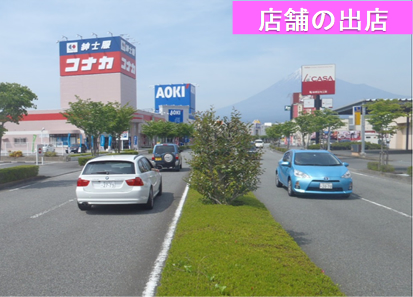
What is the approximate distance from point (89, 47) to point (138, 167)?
232ft

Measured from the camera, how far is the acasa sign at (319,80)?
65.5 m

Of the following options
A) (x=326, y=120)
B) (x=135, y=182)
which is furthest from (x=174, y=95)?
(x=135, y=182)

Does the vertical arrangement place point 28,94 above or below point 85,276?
above

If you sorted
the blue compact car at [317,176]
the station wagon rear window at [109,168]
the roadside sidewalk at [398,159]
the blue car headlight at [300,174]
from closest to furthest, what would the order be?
the station wagon rear window at [109,168], the blue compact car at [317,176], the blue car headlight at [300,174], the roadside sidewalk at [398,159]

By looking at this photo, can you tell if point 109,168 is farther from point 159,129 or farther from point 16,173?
point 159,129

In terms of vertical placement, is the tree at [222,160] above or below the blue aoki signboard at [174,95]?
below

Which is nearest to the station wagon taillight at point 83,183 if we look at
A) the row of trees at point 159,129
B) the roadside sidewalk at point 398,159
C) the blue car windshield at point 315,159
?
the blue car windshield at point 315,159

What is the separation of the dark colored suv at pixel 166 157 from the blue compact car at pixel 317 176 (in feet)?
32.1

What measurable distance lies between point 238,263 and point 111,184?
5.52 m

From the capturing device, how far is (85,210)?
10180mm

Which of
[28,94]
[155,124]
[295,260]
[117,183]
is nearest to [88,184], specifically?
[117,183]

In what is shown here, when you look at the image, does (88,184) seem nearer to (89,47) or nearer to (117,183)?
(117,183)

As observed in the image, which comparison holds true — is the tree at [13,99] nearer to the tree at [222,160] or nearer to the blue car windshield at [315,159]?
the tree at [222,160]

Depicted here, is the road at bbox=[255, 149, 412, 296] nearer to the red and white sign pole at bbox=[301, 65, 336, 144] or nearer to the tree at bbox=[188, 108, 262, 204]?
the tree at bbox=[188, 108, 262, 204]
